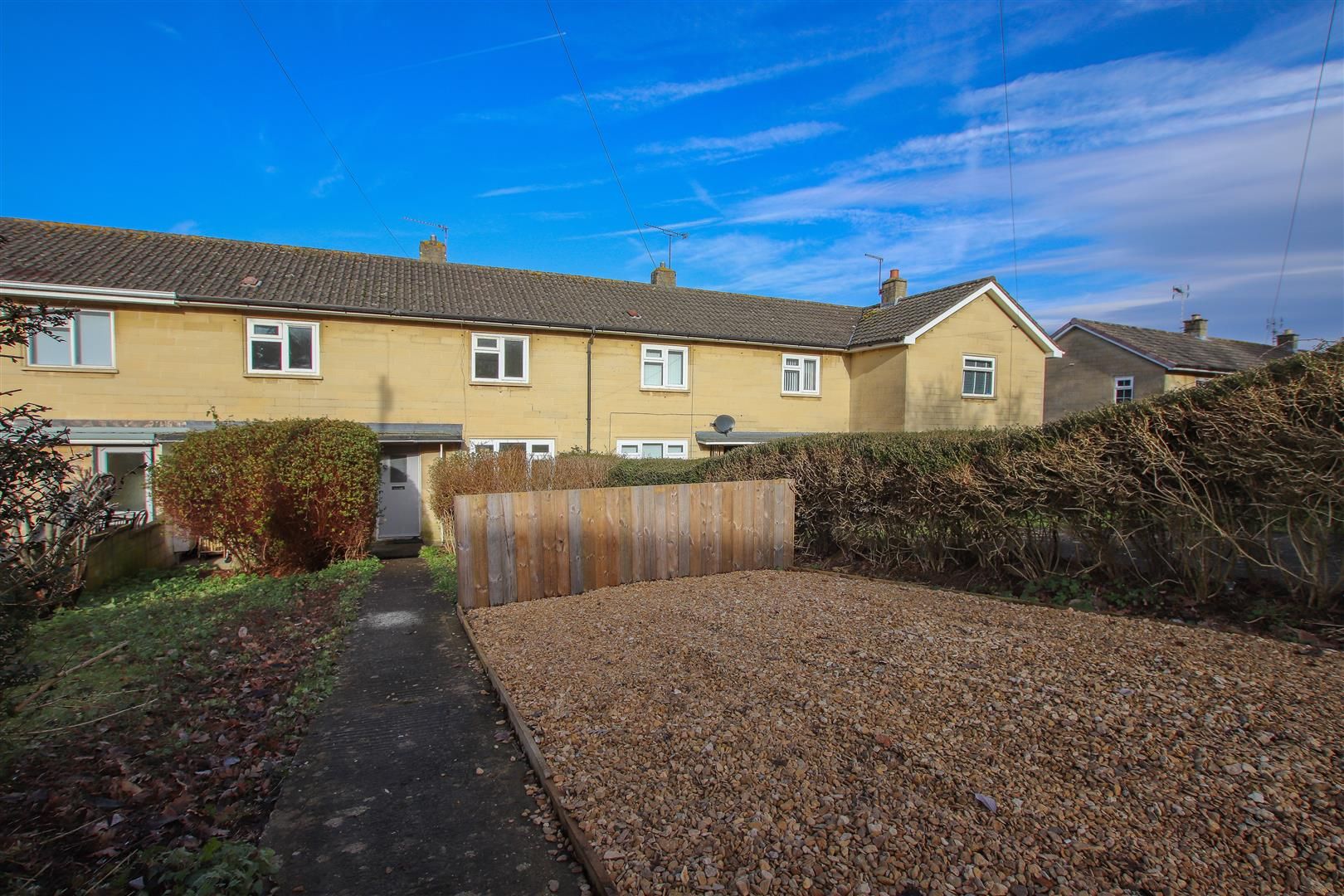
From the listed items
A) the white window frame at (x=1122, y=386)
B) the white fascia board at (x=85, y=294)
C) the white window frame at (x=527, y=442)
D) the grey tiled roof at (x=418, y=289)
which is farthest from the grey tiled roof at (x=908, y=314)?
the white fascia board at (x=85, y=294)

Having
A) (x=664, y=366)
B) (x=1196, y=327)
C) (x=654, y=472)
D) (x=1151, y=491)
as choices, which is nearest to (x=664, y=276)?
(x=664, y=366)

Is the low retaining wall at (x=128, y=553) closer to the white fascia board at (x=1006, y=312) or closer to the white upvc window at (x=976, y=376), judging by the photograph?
the white fascia board at (x=1006, y=312)

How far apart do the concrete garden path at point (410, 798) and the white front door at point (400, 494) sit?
10347mm

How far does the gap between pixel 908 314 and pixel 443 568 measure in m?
15.6

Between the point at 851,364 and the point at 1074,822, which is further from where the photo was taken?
the point at 851,364

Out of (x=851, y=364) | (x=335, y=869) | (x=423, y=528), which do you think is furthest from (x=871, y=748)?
(x=851, y=364)

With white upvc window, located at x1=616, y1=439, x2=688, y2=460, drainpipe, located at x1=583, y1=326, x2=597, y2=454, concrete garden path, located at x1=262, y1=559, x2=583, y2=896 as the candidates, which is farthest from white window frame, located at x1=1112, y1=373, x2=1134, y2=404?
concrete garden path, located at x1=262, y1=559, x2=583, y2=896

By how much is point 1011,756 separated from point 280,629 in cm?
716

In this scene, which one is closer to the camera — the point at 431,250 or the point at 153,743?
the point at 153,743

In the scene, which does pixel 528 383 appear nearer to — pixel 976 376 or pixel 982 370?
pixel 976 376

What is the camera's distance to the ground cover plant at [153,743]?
2.90 metres

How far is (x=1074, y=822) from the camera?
2822mm

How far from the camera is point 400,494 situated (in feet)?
52.2

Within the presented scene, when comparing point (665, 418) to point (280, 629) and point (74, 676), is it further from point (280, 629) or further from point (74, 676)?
point (74, 676)
